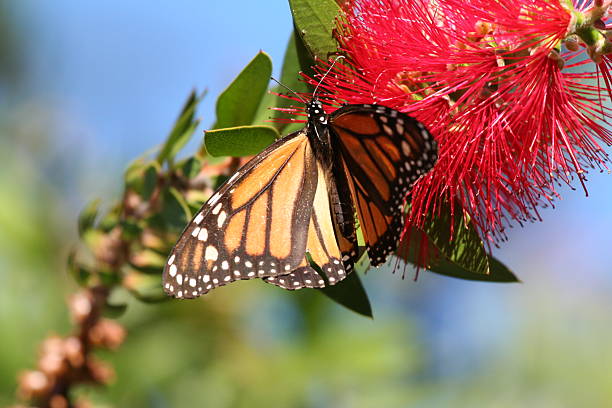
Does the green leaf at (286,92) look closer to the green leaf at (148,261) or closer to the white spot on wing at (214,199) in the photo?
the white spot on wing at (214,199)

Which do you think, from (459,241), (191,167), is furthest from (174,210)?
(459,241)

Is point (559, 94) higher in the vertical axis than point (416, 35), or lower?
lower

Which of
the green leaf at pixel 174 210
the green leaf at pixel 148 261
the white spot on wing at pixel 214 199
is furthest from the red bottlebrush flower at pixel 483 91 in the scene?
the green leaf at pixel 148 261

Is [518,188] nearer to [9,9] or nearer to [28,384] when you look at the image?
[28,384]

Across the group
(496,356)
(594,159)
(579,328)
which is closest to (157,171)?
(594,159)

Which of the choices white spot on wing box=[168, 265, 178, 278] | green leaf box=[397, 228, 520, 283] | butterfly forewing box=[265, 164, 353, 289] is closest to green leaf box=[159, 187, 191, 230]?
white spot on wing box=[168, 265, 178, 278]

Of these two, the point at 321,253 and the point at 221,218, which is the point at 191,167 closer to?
the point at 221,218
